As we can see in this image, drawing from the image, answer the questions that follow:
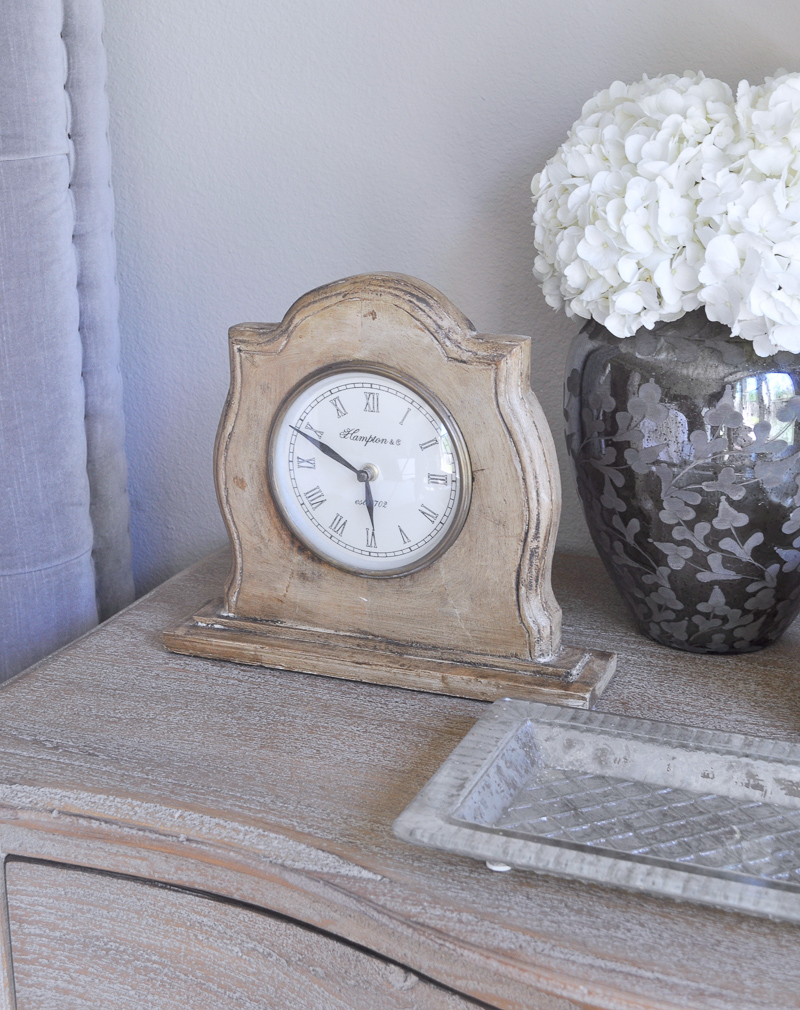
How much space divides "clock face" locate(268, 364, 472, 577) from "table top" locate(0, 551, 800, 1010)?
118mm

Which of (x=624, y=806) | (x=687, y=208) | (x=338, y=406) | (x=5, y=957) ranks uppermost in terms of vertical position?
(x=687, y=208)

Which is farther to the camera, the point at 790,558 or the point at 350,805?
the point at 790,558

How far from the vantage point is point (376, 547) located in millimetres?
773

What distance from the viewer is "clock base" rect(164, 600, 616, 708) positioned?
731 mm

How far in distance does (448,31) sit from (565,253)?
351 mm

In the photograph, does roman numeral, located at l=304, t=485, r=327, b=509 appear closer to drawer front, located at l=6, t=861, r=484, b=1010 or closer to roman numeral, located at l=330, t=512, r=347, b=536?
roman numeral, located at l=330, t=512, r=347, b=536

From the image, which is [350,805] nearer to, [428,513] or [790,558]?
[428,513]

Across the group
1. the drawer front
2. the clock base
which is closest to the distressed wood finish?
the clock base

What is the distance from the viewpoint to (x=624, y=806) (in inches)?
24.3

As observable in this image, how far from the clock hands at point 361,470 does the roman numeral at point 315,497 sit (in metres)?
0.03

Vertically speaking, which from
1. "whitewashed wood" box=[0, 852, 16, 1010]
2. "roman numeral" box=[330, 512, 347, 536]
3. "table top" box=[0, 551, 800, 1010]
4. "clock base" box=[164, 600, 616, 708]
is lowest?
"whitewashed wood" box=[0, 852, 16, 1010]

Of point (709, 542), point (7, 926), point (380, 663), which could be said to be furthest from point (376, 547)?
point (7, 926)

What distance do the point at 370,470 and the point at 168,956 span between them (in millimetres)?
370

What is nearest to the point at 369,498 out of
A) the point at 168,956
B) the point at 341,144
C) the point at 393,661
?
the point at 393,661
